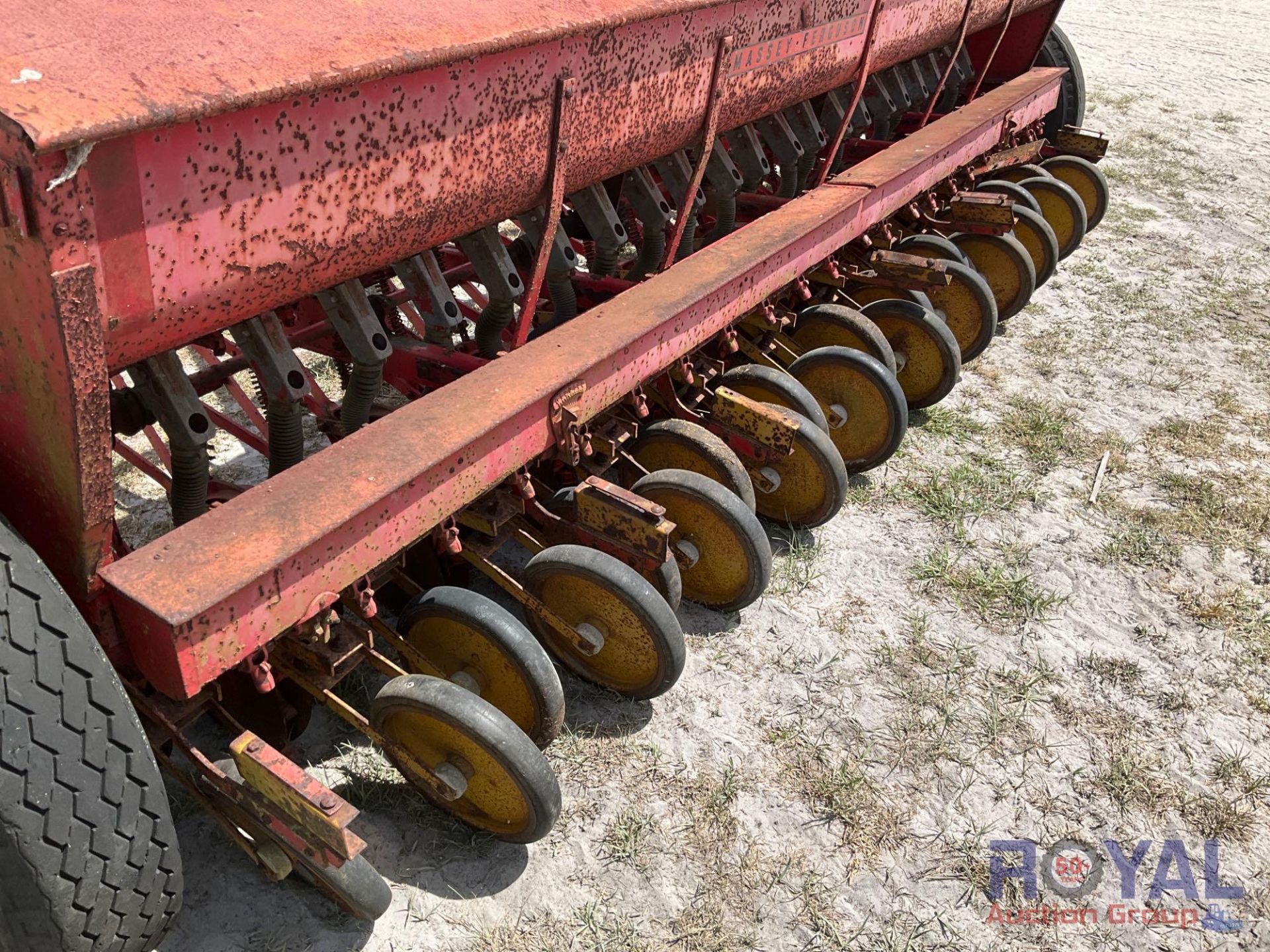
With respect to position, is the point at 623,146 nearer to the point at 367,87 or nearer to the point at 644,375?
the point at 644,375

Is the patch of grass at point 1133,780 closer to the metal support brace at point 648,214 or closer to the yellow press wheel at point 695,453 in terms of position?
the yellow press wheel at point 695,453

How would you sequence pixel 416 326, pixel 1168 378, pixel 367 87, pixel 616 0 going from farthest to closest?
1. pixel 1168 378
2. pixel 416 326
3. pixel 616 0
4. pixel 367 87

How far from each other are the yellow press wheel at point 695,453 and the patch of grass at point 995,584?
2.34 feet

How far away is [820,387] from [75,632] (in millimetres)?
2483

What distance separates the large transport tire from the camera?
4.85 ft

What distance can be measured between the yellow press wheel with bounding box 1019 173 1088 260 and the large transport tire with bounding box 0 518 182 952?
15.8ft

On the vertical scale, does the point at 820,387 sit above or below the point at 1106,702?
above

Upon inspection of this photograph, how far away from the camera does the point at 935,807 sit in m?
2.42

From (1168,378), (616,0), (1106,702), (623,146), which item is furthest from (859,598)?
(1168,378)

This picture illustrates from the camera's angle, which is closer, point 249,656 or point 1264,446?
point 249,656

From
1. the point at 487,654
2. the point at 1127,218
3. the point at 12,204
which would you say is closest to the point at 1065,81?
the point at 1127,218

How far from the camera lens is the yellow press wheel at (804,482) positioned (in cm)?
298

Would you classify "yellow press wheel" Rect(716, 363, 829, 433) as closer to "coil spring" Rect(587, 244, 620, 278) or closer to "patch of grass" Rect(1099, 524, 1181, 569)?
"coil spring" Rect(587, 244, 620, 278)

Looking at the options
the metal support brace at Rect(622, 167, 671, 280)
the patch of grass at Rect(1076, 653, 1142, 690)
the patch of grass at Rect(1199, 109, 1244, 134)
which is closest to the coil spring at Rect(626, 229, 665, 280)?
the metal support brace at Rect(622, 167, 671, 280)
